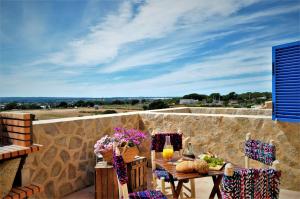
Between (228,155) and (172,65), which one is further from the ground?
(172,65)

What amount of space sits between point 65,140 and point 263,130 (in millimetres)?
2543

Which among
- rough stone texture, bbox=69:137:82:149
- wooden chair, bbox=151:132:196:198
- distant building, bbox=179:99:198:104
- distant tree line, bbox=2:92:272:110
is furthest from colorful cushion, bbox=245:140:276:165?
distant building, bbox=179:99:198:104

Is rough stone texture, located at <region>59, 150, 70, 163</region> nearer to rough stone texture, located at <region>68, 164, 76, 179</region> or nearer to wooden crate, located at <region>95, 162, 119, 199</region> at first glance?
rough stone texture, located at <region>68, 164, 76, 179</region>

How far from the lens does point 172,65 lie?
36.8 feet

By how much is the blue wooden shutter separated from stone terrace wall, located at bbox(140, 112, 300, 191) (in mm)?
148

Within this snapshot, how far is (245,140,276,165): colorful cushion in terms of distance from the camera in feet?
8.43

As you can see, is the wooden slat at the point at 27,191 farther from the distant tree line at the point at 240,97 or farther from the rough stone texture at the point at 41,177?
the distant tree line at the point at 240,97

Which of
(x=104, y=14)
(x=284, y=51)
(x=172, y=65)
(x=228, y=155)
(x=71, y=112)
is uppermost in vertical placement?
(x=104, y=14)

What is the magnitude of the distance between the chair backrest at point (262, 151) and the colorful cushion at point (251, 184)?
1.01m

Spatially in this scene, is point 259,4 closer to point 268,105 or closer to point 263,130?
point 268,105

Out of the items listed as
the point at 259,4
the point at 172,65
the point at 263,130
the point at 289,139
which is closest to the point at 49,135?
the point at 263,130

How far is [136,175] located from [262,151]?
149 centimetres

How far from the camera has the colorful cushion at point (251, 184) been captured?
61.6 inches

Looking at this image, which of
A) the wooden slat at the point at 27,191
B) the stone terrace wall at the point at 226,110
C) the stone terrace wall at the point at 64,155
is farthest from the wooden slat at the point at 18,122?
the stone terrace wall at the point at 226,110
